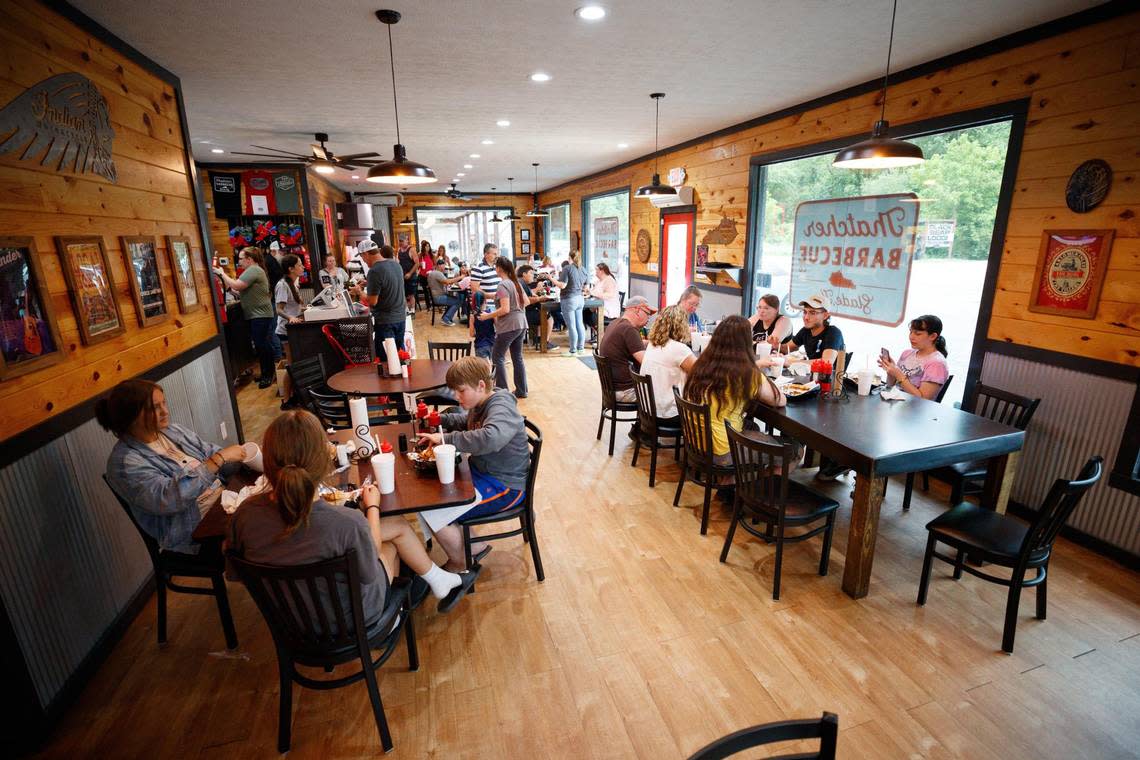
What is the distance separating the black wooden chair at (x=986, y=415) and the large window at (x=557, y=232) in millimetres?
10446

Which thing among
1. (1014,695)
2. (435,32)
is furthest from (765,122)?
(1014,695)

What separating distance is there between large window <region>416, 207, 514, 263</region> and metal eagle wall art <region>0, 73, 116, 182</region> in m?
11.3

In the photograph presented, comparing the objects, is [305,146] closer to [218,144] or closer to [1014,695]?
[218,144]

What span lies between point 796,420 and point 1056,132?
2293 mm

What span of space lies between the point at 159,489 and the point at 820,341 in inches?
172

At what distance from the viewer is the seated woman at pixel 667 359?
12.4 feet

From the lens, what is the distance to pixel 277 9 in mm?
2793

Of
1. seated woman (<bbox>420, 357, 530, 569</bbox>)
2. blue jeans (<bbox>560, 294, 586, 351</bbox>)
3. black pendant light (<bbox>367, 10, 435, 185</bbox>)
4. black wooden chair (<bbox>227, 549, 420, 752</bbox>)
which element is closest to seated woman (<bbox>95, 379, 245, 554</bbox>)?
black wooden chair (<bbox>227, 549, 420, 752</bbox>)

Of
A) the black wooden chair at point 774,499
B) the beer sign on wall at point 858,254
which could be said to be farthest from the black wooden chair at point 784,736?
the beer sign on wall at point 858,254

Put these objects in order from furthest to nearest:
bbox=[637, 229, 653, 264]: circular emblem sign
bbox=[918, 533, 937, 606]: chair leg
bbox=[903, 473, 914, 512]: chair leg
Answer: bbox=[637, 229, 653, 264]: circular emblem sign → bbox=[903, 473, 914, 512]: chair leg → bbox=[918, 533, 937, 606]: chair leg

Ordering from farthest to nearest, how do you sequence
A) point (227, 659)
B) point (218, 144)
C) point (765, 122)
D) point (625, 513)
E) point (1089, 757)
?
point (218, 144), point (765, 122), point (625, 513), point (227, 659), point (1089, 757)

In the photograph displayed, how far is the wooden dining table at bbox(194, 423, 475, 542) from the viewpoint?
2.09 meters

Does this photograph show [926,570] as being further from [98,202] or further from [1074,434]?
[98,202]

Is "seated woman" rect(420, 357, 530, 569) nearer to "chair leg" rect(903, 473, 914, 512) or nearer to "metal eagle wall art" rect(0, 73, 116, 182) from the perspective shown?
"metal eagle wall art" rect(0, 73, 116, 182)
